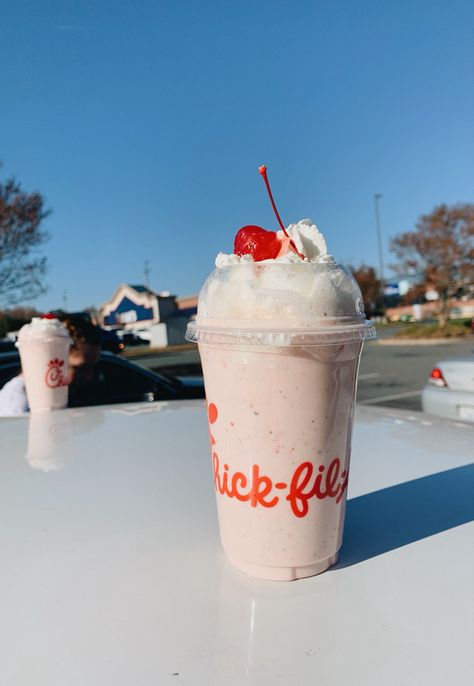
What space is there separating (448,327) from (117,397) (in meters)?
18.9

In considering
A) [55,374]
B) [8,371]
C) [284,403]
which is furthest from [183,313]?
[284,403]

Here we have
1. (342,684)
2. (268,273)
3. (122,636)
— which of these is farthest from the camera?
(268,273)

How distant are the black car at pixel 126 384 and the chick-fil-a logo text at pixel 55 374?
2136 mm

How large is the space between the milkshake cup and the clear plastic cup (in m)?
1.59

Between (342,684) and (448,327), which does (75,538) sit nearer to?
(342,684)

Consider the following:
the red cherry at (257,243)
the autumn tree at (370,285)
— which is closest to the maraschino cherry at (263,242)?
the red cherry at (257,243)

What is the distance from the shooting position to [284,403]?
2.76 feet

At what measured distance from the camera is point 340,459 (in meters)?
0.89

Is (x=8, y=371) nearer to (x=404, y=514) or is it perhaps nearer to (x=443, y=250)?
(x=404, y=514)

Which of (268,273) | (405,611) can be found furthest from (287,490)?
(268,273)

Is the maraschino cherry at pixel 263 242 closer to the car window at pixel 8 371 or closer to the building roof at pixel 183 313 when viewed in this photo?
the car window at pixel 8 371

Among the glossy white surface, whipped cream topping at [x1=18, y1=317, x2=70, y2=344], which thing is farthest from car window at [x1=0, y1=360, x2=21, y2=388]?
the glossy white surface

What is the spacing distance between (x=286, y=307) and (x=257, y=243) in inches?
6.4

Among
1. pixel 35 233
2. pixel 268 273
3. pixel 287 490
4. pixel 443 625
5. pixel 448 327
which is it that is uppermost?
pixel 35 233
